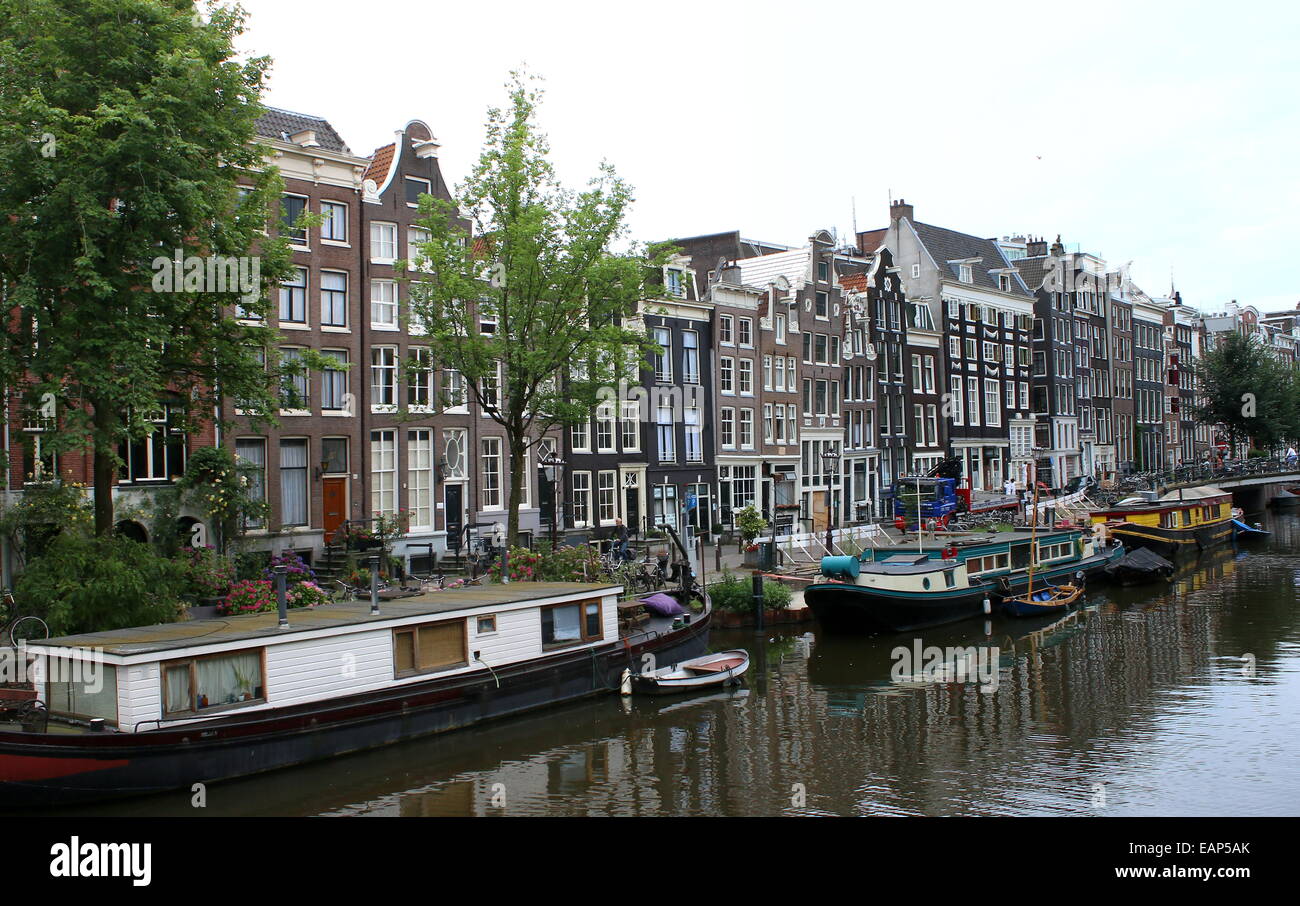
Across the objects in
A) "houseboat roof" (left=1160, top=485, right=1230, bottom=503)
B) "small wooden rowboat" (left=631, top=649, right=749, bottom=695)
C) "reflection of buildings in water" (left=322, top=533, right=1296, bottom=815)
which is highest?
"houseboat roof" (left=1160, top=485, right=1230, bottom=503)

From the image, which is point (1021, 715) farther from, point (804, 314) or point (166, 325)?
point (804, 314)

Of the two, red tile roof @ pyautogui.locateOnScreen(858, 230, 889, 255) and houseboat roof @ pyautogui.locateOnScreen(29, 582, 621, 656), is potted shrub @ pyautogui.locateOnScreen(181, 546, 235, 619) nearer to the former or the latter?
houseboat roof @ pyautogui.locateOnScreen(29, 582, 621, 656)

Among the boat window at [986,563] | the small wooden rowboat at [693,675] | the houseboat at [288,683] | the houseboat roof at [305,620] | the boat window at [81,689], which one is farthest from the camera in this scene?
the boat window at [986,563]

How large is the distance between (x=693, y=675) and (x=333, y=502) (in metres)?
15.7

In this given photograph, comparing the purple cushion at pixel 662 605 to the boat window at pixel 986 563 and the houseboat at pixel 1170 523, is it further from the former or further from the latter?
the houseboat at pixel 1170 523

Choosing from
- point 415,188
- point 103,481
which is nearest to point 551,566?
point 103,481

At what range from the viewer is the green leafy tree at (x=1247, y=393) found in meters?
90.0

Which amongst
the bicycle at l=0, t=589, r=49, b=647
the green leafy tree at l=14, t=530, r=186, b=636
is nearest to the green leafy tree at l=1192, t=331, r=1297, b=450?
the green leafy tree at l=14, t=530, r=186, b=636

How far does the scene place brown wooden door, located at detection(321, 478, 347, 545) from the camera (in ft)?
117

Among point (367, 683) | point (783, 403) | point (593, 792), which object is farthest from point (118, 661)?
point (783, 403)

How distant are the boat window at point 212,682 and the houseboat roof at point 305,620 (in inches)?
14.5

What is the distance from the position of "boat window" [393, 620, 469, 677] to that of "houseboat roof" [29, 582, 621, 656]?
33 centimetres

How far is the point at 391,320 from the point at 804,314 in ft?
87.1

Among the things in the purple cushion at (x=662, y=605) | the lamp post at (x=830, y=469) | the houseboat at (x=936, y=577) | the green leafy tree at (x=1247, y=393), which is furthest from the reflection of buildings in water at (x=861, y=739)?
the green leafy tree at (x=1247, y=393)
